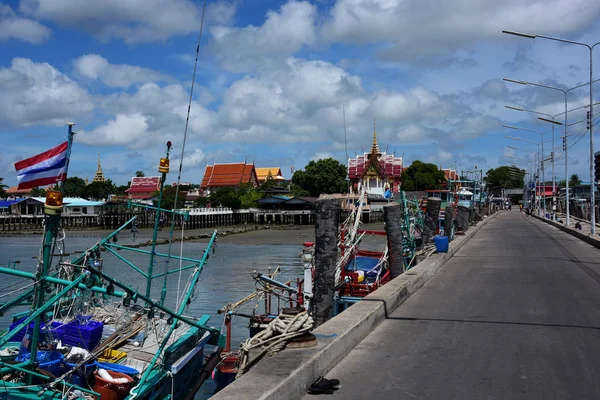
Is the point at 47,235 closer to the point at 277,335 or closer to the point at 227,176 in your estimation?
the point at 277,335

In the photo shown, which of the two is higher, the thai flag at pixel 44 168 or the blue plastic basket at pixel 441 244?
the thai flag at pixel 44 168

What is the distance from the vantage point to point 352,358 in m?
6.94

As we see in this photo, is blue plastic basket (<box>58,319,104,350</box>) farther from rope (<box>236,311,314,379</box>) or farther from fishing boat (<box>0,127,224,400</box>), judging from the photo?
rope (<box>236,311,314,379</box>)

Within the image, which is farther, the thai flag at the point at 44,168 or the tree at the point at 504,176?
the tree at the point at 504,176

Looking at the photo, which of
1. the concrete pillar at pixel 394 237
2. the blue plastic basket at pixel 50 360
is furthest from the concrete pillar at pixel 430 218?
the blue plastic basket at pixel 50 360

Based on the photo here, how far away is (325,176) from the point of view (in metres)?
97.2

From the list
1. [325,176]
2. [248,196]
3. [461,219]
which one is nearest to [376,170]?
[325,176]

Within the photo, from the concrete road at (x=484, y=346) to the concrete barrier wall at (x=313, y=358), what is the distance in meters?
0.15

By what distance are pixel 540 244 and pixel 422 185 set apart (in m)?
77.9

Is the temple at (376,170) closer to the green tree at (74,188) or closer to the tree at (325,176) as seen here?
the tree at (325,176)

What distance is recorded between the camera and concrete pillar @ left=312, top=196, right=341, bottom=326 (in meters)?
11.4

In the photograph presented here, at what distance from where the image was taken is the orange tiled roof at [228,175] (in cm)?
11562

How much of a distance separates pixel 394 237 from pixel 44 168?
10451 millimetres

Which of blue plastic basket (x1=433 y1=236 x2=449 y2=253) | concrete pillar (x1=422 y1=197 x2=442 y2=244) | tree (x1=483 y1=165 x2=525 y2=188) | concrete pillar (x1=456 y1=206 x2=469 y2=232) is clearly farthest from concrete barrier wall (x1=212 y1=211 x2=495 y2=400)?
tree (x1=483 y1=165 x2=525 y2=188)
